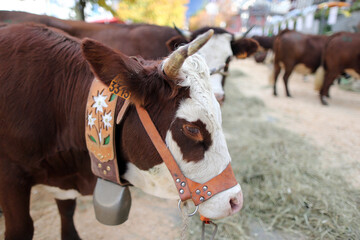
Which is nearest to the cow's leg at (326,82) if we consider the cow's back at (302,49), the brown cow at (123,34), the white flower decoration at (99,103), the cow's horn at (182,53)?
the cow's back at (302,49)

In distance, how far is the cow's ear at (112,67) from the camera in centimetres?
109

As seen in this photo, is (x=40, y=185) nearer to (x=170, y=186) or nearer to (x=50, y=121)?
(x=50, y=121)

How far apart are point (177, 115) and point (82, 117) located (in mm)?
611

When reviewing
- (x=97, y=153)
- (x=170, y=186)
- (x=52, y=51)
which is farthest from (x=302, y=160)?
(x=52, y=51)

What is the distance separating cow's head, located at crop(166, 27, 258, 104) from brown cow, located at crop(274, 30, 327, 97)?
17.7 ft

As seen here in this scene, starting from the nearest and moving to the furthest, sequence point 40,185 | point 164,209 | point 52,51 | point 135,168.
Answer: point 135,168 → point 52,51 → point 40,185 → point 164,209

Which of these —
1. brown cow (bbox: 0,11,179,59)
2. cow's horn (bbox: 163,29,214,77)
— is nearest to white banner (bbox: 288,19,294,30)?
brown cow (bbox: 0,11,179,59)

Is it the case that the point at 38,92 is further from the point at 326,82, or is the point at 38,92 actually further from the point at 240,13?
the point at 240,13

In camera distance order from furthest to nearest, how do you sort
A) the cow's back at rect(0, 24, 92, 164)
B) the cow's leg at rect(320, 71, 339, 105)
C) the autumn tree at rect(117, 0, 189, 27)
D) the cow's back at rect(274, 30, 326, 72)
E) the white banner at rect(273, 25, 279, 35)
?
1. the white banner at rect(273, 25, 279, 35)
2. the autumn tree at rect(117, 0, 189, 27)
3. the cow's back at rect(274, 30, 326, 72)
4. the cow's leg at rect(320, 71, 339, 105)
5. the cow's back at rect(0, 24, 92, 164)

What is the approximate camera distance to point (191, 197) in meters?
1.22

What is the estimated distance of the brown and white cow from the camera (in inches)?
45.9

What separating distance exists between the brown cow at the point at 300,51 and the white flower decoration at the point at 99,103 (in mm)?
8517

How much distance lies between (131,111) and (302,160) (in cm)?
345

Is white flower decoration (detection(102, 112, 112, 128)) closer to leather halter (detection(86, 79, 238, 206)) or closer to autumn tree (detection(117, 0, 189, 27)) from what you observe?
leather halter (detection(86, 79, 238, 206))
